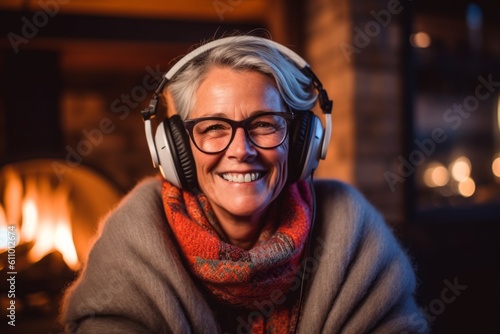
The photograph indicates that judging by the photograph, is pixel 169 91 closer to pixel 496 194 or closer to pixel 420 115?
pixel 496 194

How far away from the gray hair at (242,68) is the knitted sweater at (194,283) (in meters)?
0.35

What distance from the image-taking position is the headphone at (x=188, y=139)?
1.11 metres

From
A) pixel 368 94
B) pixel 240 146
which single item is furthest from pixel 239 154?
pixel 368 94

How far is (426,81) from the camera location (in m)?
3.21

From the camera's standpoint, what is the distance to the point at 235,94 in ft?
3.56

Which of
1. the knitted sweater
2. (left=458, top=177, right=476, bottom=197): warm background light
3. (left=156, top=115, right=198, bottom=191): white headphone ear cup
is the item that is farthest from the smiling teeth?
(left=458, top=177, right=476, bottom=197): warm background light

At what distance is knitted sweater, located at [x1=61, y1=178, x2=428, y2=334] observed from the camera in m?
1.01

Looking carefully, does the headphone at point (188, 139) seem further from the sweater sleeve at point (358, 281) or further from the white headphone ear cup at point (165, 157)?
the sweater sleeve at point (358, 281)

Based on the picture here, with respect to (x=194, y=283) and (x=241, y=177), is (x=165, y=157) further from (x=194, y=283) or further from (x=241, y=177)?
(x=194, y=283)

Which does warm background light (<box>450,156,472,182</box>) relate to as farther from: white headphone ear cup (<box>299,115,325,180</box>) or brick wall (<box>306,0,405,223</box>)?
white headphone ear cup (<box>299,115,325,180</box>)

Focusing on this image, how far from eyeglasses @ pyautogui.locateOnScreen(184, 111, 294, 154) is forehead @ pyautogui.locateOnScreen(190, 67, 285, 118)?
0.10 feet

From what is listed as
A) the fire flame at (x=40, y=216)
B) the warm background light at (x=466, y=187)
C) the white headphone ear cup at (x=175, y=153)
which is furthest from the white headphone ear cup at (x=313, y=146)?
the warm background light at (x=466, y=187)

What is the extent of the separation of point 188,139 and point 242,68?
27 cm

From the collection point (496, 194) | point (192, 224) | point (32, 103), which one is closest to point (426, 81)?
point (496, 194)
